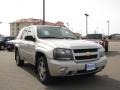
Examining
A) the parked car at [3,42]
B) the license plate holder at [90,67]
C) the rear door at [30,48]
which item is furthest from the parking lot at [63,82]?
the parked car at [3,42]

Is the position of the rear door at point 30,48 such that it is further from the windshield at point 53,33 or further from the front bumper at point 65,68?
the front bumper at point 65,68

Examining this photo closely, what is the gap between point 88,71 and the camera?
22.7ft

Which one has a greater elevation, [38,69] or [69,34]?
[69,34]

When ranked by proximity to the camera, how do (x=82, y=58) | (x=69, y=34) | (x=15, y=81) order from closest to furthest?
(x=82, y=58) < (x=15, y=81) < (x=69, y=34)

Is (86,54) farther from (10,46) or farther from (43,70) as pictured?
(10,46)

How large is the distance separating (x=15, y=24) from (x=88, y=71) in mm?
107349

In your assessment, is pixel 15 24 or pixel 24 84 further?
pixel 15 24

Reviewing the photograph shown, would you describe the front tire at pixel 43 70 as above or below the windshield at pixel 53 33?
below

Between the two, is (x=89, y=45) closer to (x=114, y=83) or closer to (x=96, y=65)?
(x=96, y=65)

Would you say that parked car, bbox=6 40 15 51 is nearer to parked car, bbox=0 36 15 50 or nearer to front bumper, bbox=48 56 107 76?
parked car, bbox=0 36 15 50

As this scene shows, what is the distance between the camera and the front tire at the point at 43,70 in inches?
281

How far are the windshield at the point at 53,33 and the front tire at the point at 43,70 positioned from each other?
38.8 inches

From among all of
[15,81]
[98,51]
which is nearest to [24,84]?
[15,81]

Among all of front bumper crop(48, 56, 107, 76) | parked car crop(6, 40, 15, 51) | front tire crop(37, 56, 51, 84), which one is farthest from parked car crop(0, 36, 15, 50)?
front bumper crop(48, 56, 107, 76)
